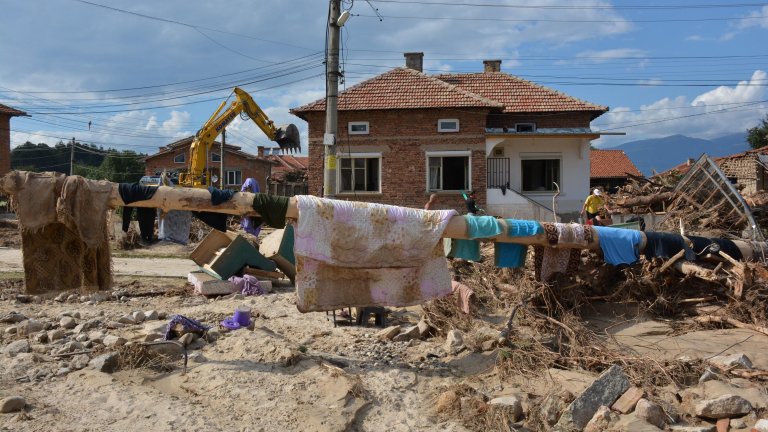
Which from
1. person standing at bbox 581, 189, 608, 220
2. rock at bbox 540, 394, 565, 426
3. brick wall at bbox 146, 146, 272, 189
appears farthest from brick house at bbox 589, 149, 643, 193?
rock at bbox 540, 394, 565, 426

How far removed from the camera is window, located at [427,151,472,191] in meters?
23.7

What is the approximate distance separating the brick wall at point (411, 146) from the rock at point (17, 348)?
666 inches

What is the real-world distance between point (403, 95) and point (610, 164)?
25445 millimetres

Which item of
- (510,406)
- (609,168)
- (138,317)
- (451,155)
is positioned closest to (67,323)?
(138,317)

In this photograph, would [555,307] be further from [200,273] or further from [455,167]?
[455,167]

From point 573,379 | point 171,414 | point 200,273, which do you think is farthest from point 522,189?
point 171,414

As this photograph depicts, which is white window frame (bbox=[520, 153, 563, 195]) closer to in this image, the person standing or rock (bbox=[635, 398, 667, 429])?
the person standing

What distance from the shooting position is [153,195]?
6.44 m

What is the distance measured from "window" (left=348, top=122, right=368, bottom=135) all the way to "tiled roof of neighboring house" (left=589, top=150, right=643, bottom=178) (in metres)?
23.0

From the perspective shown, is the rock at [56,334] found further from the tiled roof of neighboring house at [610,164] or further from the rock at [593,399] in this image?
the tiled roof of neighboring house at [610,164]

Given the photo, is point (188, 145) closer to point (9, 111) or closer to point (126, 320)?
point (9, 111)

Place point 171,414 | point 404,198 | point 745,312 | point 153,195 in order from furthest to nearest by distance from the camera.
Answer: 1. point 404,198
2. point 745,312
3. point 153,195
4. point 171,414

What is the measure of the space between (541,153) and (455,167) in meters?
3.42

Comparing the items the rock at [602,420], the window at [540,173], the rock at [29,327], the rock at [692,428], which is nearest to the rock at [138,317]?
the rock at [29,327]
